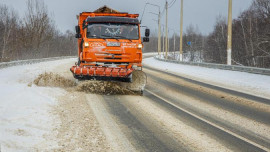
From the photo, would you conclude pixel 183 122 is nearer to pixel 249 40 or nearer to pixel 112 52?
pixel 112 52

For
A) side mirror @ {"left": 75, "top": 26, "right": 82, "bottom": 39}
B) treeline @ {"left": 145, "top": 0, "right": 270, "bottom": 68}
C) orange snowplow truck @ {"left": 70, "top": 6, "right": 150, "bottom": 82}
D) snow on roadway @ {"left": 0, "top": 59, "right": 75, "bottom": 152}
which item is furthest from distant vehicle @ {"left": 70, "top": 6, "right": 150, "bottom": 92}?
treeline @ {"left": 145, "top": 0, "right": 270, "bottom": 68}

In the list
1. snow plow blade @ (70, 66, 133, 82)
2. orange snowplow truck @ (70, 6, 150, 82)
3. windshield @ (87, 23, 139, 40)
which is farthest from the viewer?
windshield @ (87, 23, 139, 40)

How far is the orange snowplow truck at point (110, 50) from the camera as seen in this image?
10.1m

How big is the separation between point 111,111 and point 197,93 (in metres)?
4.80

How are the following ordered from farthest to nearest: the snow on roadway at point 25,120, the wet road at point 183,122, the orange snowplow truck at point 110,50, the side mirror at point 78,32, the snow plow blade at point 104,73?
1. the side mirror at point 78,32
2. the orange snowplow truck at point 110,50
3. the snow plow blade at point 104,73
4. the wet road at point 183,122
5. the snow on roadway at point 25,120

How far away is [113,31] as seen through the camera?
11141 millimetres

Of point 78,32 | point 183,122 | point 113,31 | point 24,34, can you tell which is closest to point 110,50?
point 113,31

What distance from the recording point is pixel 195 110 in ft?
26.0

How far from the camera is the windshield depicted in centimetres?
1101

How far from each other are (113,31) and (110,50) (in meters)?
0.93

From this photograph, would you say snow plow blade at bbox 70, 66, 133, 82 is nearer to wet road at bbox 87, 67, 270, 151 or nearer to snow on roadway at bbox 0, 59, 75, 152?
wet road at bbox 87, 67, 270, 151

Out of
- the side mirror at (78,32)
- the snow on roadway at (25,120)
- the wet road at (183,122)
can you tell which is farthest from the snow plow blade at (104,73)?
the side mirror at (78,32)

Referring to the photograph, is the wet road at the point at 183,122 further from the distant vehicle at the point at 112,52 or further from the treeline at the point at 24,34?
the treeline at the point at 24,34

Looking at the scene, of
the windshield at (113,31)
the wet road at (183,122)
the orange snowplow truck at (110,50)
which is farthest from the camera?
the windshield at (113,31)
